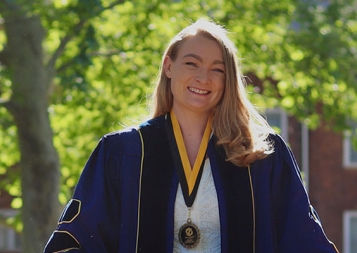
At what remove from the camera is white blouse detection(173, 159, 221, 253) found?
12.8 feet

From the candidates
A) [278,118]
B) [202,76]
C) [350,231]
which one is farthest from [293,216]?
[350,231]

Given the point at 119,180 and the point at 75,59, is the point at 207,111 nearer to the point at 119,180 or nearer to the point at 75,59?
the point at 119,180

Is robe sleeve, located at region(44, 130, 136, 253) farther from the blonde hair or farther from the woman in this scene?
the blonde hair

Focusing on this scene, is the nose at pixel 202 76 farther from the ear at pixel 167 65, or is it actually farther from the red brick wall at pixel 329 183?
the red brick wall at pixel 329 183

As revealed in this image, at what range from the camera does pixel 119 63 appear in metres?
12.2

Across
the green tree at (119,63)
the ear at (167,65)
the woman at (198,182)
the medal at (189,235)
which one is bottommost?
the medal at (189,235)

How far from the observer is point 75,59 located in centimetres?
1044

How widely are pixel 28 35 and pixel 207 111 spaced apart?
7.66 meters

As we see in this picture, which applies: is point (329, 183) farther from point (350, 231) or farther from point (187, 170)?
point (187, 170)

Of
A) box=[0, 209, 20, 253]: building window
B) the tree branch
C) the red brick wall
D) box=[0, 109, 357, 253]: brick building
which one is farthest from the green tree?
box=[0, 209, 20, 253]: building window

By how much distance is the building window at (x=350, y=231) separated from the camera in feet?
66.1

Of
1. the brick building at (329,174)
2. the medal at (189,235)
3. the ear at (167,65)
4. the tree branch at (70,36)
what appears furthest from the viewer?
the brick building at (329,174)

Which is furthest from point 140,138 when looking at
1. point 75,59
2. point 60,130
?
point 60,130

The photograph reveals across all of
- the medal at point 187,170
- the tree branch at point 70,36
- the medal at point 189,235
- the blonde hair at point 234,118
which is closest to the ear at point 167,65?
the blonde hair at point 234,118
